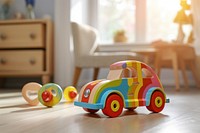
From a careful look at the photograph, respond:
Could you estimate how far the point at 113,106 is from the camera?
4.31ft

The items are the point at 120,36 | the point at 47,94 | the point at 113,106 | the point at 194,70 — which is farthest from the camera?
the point at 120,36

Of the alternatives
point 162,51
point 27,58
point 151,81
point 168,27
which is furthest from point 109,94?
point 168,27

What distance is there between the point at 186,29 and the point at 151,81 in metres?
2.57

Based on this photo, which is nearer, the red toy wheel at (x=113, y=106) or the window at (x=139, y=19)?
the red toy wheel at (x=113, y=106)

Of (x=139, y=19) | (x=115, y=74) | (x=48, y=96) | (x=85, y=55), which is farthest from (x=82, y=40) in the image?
(x=115, y=74)

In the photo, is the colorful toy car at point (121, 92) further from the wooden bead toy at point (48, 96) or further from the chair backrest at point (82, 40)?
the chair backrest at point (82, 40)

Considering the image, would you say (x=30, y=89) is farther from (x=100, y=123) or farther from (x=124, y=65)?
(x=100, y=123)

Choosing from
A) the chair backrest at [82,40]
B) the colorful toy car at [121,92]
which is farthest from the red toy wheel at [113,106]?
the chair backrest at [82,40]

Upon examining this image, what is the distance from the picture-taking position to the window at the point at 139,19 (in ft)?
13.2

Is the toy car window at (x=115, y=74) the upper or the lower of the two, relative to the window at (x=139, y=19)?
lower

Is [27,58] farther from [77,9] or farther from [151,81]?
[151,81]

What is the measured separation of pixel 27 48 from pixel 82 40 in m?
0.69

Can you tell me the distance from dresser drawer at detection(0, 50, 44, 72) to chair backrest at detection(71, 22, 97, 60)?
0.48m

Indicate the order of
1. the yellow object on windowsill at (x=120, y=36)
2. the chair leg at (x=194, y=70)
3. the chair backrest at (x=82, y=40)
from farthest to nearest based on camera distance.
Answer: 1. the yellow object on windowsill at (x=120, y=36)
2. the chair leg at (x=194, y=70)
3. the chair backrest at (x=82, y=40)
